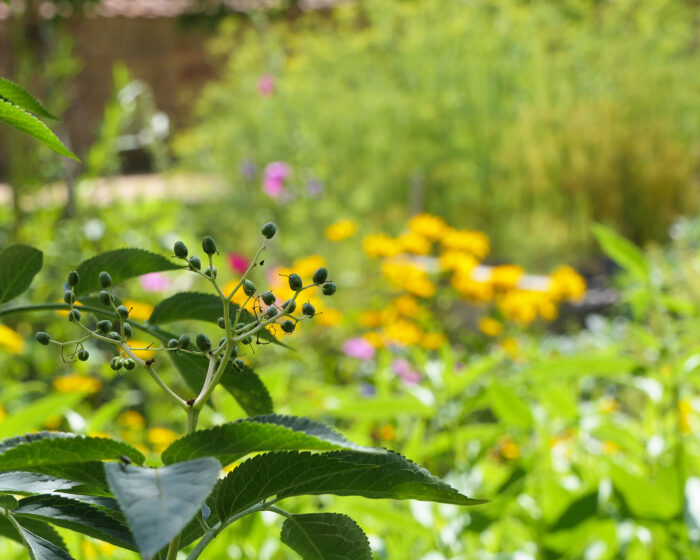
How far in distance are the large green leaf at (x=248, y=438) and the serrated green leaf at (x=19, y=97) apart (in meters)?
0.19

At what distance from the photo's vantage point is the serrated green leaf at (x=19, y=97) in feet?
1.47

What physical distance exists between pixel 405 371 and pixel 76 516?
2.33 meters

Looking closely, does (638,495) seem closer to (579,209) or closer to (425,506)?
(425,506)

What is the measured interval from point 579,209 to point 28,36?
12.8 ft

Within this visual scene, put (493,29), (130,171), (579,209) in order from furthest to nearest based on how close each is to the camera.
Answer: (130,171) < (493,29) < (579,209)

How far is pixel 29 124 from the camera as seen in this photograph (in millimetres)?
415

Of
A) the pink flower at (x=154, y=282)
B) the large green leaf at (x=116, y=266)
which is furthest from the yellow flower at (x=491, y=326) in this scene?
the large green leaf at (x=116, y=266)

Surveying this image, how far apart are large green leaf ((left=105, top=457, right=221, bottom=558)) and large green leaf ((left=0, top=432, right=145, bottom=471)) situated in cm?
2

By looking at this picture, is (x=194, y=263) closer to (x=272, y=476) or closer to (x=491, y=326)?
(x=272, y=476)

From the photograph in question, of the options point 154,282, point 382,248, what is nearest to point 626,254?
point 382,248

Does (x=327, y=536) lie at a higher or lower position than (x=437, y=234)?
higher

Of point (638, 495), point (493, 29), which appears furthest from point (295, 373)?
point (493, 29)

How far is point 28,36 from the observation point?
343cm

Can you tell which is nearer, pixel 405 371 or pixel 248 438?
pixel 248 438
